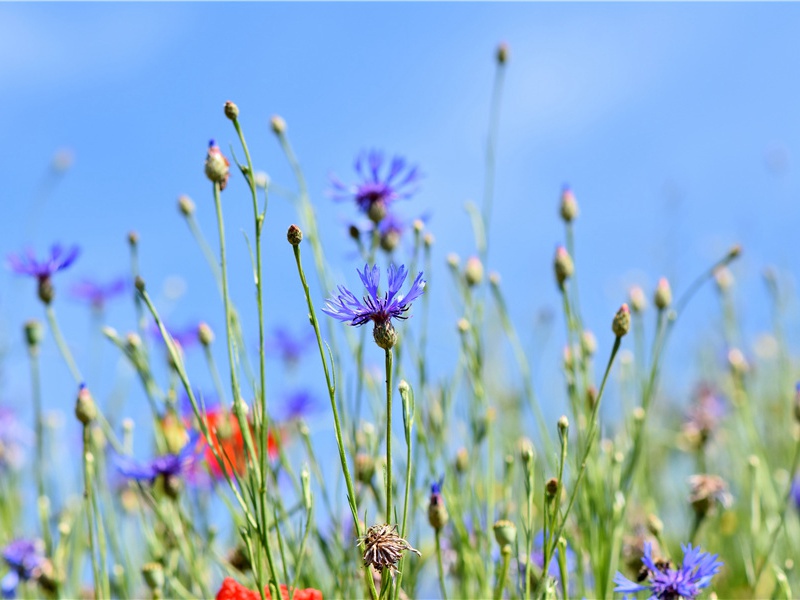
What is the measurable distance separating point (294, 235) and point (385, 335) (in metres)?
0.12

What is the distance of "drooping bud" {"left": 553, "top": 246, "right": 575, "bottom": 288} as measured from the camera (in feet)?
4.47

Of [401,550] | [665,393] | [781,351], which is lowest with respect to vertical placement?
[401,550]

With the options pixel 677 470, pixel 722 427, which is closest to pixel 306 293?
pixel 722 427

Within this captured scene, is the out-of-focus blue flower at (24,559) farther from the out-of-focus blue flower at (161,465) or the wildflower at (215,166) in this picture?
the wildflower at (215,166)

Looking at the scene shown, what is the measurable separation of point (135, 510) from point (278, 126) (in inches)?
52.3

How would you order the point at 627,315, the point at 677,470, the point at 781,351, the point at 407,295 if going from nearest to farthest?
the point at 407,295
the point at 627,315
the point at 781,351
the point at 677,470

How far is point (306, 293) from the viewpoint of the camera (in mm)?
850

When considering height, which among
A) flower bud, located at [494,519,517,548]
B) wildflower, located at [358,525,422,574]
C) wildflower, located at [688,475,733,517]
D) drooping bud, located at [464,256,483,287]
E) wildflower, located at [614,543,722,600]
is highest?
drooping bud, located at [464,256,483,287]

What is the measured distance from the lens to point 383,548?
834 mm

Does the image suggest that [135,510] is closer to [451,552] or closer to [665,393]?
[451,552]

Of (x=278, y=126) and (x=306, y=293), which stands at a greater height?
(x=278, y=126)

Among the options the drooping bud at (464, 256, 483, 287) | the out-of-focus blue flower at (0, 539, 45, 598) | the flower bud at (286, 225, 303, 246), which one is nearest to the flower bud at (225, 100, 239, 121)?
the flower bud at (286, 225, 303, 246)

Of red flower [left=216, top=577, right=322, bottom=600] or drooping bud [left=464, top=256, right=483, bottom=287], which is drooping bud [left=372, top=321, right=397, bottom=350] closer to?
red flower [left=216, top=577, right=322, bottom=600]

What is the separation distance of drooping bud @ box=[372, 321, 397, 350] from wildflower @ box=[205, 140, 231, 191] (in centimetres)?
30
